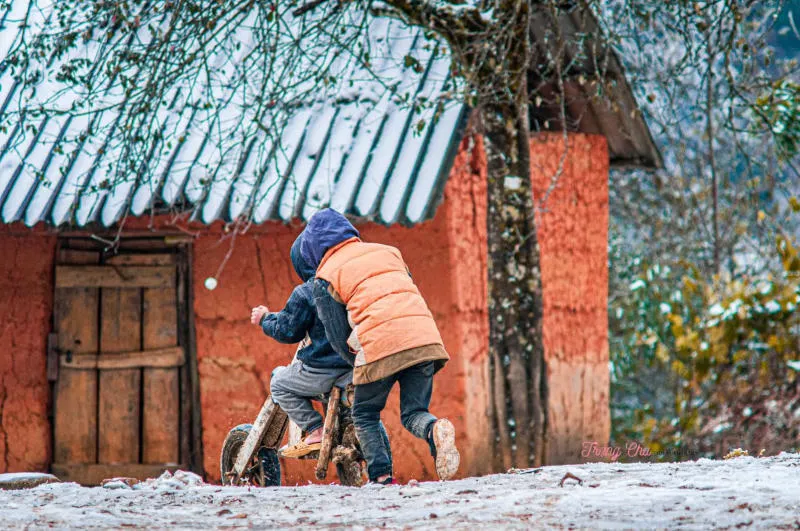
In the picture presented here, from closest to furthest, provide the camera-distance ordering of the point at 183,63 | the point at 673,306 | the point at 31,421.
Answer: the point at 183,63 → the point at 31,421 → the point at 673,306

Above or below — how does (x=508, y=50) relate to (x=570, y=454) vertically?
above

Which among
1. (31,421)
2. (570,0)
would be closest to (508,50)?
(570,0)

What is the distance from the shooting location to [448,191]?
7.07m

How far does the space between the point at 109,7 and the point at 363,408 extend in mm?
3124

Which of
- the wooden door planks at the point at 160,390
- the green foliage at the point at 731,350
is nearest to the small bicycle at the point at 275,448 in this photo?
the wooden door planks at the point at 160,390

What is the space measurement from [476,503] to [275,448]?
60.0 inches

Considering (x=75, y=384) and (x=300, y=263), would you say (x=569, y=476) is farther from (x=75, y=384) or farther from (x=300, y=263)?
(x=75, y=384)

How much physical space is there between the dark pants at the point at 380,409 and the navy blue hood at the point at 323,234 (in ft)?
1.94

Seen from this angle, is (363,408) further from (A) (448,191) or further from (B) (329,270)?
(A) (448,191)

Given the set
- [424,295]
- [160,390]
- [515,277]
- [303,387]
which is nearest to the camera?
[303,387]

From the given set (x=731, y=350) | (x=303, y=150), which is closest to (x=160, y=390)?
(x=303, y=150)

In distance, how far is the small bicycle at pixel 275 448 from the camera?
4297mm

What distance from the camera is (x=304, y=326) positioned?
4.27m

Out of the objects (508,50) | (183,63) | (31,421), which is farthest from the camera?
(31,421)
